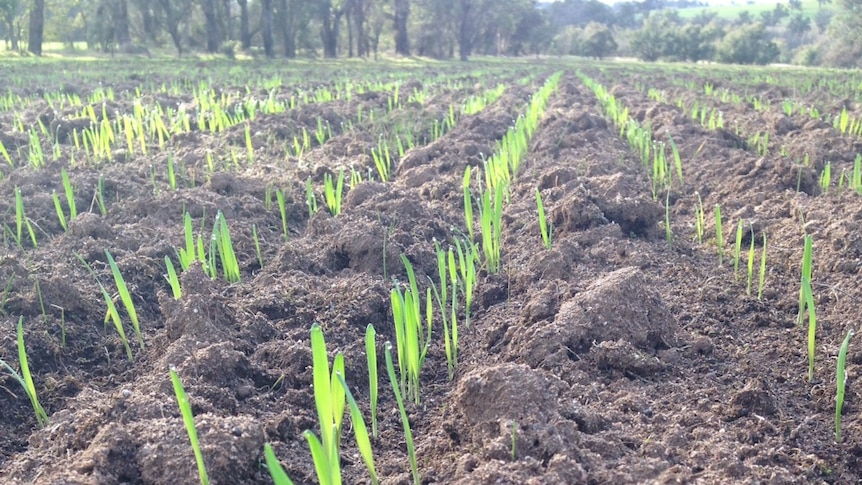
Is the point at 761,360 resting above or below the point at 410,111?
below

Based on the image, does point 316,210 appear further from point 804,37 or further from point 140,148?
point 804,37

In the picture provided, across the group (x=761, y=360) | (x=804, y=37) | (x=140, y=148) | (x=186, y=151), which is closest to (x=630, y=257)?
(x=761, y=360)

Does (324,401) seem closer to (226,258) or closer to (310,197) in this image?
(226,258)

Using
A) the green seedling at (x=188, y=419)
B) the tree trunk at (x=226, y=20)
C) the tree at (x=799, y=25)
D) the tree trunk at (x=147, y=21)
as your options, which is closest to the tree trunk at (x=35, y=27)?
the tree trunk at (x=147, y=21)

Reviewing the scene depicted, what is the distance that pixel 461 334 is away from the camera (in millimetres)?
2859

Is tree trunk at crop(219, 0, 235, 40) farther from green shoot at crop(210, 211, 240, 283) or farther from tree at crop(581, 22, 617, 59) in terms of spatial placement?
green shoot at crop(210, 211, 240, 283)

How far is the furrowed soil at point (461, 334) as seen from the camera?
1854 millimetres

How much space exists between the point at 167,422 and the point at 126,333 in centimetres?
109

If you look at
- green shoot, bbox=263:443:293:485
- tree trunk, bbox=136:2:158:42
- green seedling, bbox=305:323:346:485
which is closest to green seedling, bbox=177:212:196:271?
green seedling, bbox=305:323:346:485

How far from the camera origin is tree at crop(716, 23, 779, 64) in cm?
3738

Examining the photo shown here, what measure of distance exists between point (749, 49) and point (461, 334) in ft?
130

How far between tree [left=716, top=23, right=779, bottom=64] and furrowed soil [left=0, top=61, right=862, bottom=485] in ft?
119

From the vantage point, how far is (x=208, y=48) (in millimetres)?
31781

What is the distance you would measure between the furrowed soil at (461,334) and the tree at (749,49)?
3619cm
